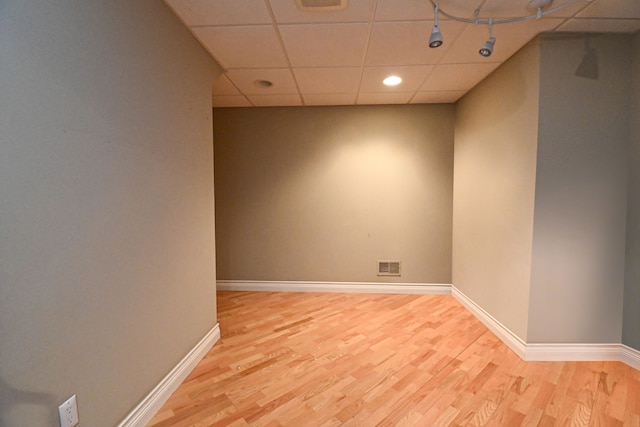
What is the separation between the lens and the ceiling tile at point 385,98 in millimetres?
2906

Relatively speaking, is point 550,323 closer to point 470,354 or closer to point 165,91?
point 470,354

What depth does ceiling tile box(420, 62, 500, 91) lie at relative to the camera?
7.50ft

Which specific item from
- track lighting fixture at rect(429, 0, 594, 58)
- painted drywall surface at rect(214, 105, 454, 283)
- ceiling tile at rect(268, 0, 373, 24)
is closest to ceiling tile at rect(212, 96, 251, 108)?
painted drywall surface at rect(214, 105, 454, 283)

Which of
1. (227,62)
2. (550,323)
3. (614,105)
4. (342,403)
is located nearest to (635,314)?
(550,323)

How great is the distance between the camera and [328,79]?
8.32ft

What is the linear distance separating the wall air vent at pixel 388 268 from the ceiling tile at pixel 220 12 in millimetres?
2759

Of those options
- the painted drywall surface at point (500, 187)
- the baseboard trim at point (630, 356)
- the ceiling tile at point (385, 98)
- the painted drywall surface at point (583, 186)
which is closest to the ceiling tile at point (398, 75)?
the ceiling tile at point (385, 98)

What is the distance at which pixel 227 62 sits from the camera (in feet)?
7.28

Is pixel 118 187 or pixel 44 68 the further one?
pixel 118 187

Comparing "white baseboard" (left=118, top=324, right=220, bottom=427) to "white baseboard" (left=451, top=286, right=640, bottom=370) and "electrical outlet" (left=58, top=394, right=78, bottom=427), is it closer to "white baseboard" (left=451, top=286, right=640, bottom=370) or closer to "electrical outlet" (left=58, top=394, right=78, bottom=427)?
"electrical outlet" (left=58, top=394, right=78, bottom=427)

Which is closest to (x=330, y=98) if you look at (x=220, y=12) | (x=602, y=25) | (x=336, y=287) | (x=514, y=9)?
(x=220, y=12)

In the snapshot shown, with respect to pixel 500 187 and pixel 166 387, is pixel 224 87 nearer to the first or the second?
pixel 166 387

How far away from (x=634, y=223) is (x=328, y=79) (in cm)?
260

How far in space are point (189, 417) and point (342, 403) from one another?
34.0 inches
